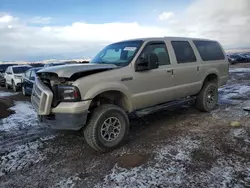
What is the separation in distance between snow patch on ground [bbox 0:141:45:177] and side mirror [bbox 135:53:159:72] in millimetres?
2401

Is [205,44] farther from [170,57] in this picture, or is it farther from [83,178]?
[83,178]

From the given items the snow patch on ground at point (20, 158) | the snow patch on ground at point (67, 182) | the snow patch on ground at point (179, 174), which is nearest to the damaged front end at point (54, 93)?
the snow patch on ground at point (20, 158)

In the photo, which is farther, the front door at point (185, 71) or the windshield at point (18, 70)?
the windshield at point (18, 70)

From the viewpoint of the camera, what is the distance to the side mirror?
15.1ft

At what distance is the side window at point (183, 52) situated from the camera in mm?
5711

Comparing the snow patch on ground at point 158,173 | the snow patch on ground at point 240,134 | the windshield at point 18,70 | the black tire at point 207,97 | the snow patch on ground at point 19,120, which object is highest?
the windshield at point 18,70

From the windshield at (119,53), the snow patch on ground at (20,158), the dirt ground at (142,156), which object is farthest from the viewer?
the windshield at (119,53)

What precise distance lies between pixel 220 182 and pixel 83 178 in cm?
183

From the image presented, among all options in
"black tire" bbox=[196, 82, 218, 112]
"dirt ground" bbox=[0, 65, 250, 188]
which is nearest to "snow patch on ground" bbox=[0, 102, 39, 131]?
"dirt ground" bbox=[0, 65, 250, 188]

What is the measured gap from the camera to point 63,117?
155 inches

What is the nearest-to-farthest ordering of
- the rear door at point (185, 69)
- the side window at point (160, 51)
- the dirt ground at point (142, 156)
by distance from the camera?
the dirt ground at point (142, 156) < the side window at point (160, 51) < the rear door at point (185, 69)

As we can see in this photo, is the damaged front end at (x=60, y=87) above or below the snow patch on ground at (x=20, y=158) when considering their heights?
above

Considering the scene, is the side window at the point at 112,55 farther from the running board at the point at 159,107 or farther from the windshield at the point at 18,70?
the windshield at the point at 18,70

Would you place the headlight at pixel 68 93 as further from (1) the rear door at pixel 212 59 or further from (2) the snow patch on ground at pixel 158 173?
(1) the rear door at pixel 212 59
